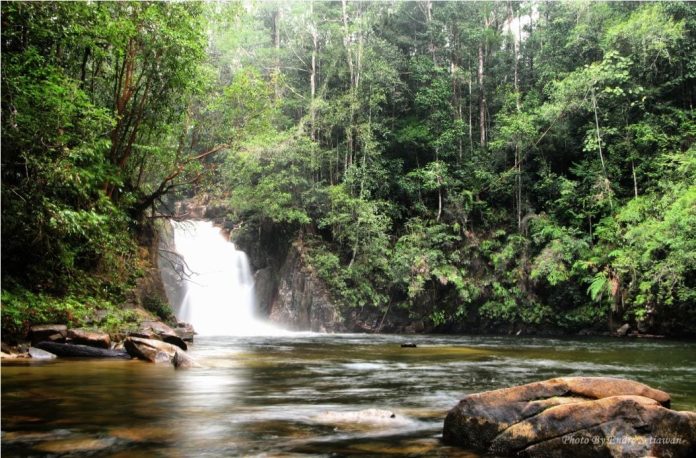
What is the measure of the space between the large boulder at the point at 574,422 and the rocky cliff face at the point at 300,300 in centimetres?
2083

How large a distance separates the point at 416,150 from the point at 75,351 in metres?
21.4

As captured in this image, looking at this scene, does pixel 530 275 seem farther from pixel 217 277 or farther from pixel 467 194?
pixel 217 277

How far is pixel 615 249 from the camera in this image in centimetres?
2167

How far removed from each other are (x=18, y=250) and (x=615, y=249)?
20.3 metres

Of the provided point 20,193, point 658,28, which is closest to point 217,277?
point 20,193

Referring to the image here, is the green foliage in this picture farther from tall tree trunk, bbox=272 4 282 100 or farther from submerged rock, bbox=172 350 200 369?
tall tree trunk, bbox=272 4 282 100

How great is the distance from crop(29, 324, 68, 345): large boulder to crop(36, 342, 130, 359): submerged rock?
1.38ft

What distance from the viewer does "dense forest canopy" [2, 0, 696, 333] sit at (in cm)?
1466

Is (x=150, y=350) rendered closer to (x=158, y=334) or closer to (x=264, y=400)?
(x=158, y=334)

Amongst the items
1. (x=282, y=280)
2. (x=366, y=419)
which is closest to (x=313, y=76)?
(x=282, y=280)

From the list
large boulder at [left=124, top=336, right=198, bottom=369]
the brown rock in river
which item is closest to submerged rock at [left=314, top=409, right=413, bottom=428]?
large boulder at [left=124, top=336, right=198, bottom=369]

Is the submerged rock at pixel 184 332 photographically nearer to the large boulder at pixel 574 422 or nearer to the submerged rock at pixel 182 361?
the submerged rock at pixel 182 361

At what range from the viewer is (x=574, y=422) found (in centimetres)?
405

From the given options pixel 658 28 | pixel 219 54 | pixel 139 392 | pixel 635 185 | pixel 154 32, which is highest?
pixel 219 54
